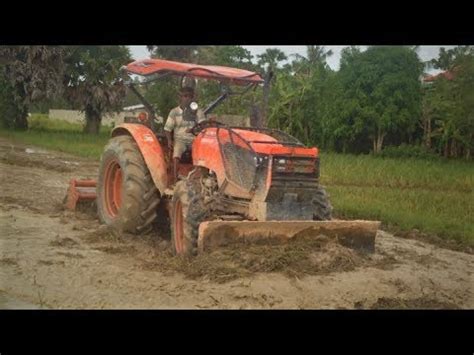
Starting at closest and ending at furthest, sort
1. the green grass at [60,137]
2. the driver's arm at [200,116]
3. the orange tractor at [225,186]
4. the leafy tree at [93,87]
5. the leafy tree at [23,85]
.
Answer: the orange tractor at [225,186] → the driver's arm at [200,116] → the leafy tree at [93,87] → the leafy tree at [23,85] → the green grass at [60,137]

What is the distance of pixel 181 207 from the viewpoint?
519 centimetres

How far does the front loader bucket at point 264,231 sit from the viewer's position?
4.73 metres

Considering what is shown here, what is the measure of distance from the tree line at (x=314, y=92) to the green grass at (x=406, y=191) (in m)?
0.20

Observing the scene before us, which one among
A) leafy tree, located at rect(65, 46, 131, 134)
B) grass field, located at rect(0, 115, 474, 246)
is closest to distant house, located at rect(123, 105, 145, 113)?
leafy tree, located at rect(65, 46, 131, 134)

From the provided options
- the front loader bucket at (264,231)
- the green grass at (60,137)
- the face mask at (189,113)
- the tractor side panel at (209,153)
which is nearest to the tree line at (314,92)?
the green grass at (60,137)

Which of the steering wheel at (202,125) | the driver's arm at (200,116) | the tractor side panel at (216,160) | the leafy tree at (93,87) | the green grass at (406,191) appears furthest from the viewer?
the leafy tree at (93,87)

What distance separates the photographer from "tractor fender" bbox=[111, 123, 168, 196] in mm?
5852

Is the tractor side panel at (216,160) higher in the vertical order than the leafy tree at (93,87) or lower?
lower

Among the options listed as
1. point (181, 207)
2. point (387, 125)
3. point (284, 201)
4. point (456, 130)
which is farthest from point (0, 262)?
point (456, 130)

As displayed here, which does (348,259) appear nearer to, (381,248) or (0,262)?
(381,248)

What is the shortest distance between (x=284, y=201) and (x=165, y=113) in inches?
77.3

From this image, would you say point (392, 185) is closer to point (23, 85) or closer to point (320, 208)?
point (320, 208)

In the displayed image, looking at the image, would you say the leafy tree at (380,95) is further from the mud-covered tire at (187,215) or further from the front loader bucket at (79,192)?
the front loader bucket at (79,192)

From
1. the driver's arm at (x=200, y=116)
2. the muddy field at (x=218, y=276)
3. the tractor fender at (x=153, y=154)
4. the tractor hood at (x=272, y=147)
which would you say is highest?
the driver's arm at (x=200, y=116)
